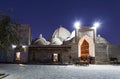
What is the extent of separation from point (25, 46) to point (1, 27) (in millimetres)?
29664

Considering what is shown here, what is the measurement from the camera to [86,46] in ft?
160

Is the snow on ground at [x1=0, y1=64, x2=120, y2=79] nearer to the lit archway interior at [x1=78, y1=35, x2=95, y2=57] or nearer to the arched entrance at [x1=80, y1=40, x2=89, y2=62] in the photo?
the lit archway interior at [x1=78, y1=35, x2=95, y2=57]

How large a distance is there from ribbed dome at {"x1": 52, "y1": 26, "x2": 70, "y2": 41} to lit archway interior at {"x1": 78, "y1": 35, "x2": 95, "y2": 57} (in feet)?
41.3

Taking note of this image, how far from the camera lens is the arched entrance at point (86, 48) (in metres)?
47.3

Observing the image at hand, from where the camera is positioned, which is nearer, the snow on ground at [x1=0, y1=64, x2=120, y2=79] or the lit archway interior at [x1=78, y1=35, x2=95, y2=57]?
the snow on ground at [x1=0, y1=64, x2=120, y2=79]

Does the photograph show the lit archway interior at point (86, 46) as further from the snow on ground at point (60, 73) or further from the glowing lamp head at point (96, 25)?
the snow on ground at point (60, 73)

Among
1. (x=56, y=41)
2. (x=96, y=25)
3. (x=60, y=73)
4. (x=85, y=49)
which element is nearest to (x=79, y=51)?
(x=85, y=49)

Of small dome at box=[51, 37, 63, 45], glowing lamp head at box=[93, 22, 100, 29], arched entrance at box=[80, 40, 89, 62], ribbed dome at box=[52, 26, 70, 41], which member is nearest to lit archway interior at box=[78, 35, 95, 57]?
arched entrance at box=[80, 40, 89, 62]

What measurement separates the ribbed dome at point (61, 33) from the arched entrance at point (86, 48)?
12617 millimetres

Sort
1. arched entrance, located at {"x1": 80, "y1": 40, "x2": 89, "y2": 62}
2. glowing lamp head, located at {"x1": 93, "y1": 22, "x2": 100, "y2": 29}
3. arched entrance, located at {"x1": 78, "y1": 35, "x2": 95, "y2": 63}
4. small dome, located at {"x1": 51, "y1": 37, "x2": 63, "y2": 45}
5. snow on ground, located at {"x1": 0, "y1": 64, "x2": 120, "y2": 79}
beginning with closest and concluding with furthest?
snow on ground, located at {"x1": 0, "y1": 64, "x2": 120, "y2": 79} < arched entrance, located at {"x1": 78, "y1": 35, "x2": 95, "y2": 63} < glowing lamp head, located at {"x1": 93, "y1": 22, "x2": 100, "y2": 29} < arched entrance, located at {"x1": 80, "y1": 40, "x2": 89, "y2": 62} < small dome, located at {"x1": 51, "y1": 37, "x2": 63, "y2": 45}

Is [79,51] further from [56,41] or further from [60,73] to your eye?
[60,73]

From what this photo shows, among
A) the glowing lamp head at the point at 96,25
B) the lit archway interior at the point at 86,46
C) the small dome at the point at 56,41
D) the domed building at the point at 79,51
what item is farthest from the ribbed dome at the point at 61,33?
the glowing lamp head at the point at 96,25

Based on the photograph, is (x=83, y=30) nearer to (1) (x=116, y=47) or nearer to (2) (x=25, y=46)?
(1) (x=116, y=47)

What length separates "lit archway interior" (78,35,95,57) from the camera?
156ft
